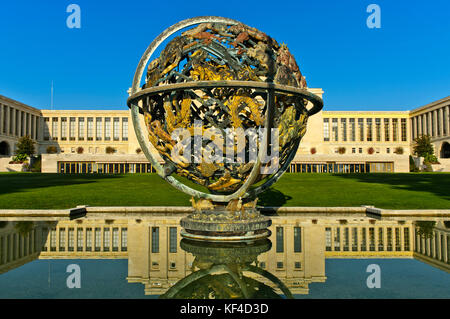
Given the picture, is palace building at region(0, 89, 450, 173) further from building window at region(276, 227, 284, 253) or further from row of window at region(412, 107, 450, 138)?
building window at region(276, 227, 284, 253)

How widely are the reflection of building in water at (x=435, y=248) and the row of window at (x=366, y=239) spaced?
0.27 metres

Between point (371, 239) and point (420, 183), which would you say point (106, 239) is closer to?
point (371, 239)

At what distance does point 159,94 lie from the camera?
9.24 m

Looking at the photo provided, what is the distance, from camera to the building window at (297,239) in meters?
7.74

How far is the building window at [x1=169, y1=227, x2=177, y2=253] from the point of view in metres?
7.63

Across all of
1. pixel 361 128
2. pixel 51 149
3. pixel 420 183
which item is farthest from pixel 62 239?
pixel 361 128

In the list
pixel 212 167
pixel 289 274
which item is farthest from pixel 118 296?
pixel 212 167

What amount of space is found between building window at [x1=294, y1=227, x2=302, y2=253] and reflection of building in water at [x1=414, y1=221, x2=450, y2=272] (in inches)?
89.3

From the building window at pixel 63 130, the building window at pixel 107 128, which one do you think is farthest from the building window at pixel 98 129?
the building window at pixel 63 130

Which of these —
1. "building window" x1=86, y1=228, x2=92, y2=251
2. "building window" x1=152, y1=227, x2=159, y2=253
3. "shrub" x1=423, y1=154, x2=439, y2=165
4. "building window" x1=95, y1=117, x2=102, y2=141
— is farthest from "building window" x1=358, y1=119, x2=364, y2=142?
"building window" x1=86, y1=228, x2=92, y2=251

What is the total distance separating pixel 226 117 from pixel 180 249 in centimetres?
340

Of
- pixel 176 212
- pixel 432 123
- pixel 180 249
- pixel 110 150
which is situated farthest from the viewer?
pixel 432 123

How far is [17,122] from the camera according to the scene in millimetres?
83375

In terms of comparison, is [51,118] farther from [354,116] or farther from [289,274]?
[289,274]
